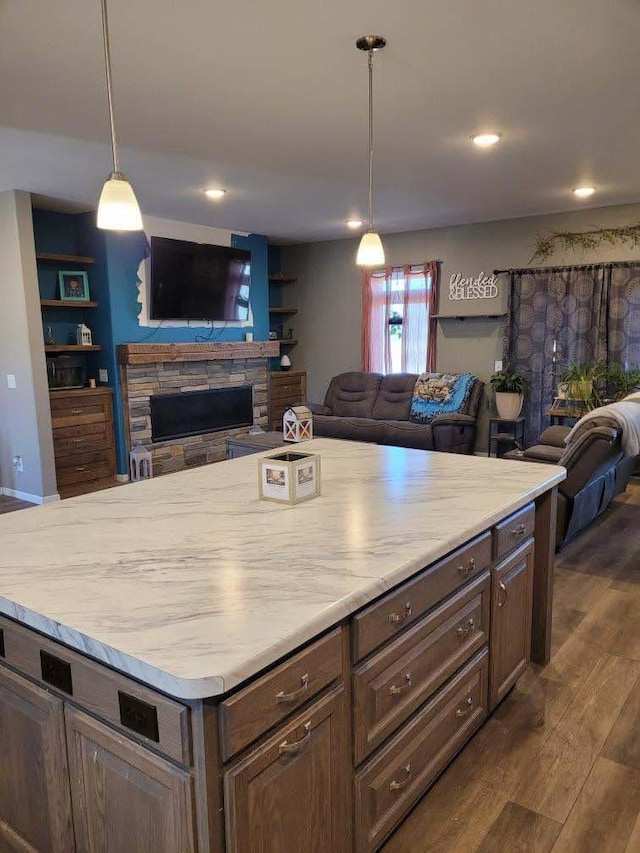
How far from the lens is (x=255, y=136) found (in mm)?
3494

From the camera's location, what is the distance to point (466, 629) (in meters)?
1.88

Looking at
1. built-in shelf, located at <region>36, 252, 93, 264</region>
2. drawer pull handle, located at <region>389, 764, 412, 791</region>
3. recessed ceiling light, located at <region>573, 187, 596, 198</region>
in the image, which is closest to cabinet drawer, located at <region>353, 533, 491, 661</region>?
drawer pull handle, located at <region>389, 764, 412, 791</region>

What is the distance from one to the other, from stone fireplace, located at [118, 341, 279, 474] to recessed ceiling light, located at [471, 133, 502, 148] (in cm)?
359

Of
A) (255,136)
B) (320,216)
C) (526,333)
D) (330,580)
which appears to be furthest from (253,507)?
(526,333)

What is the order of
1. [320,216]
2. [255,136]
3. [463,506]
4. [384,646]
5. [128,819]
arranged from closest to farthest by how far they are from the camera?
1. [128,819]
2. [384,646]
3. [463,506]
4. [255,136]
5. [320,216]

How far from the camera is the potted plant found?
6.23 meters

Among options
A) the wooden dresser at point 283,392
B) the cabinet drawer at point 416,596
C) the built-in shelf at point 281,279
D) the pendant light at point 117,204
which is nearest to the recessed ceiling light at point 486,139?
the pendant light at point 117,204

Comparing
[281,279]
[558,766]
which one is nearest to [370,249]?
[558,766]

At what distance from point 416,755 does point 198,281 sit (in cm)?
561

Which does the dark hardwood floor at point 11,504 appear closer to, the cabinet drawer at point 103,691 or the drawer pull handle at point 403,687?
the cabinet drawer at point 103,691

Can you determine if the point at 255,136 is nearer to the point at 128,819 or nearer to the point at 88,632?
the point at 88,632

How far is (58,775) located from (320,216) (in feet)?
18.1

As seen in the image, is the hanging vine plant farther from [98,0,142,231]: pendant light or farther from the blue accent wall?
[98,0,142,231]: pendant light

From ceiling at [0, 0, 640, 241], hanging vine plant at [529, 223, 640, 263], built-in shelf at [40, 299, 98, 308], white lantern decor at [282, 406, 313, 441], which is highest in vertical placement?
ceiling at [0, 0, 640, 241]
